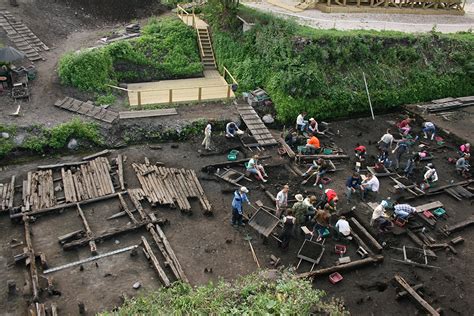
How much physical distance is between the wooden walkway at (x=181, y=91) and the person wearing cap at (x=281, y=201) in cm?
951

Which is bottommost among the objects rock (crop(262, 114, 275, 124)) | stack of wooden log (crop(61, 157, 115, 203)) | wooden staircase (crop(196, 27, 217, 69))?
stack of wooden log (crop(61, 157, 115, 203))

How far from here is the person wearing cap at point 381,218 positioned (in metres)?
16.9

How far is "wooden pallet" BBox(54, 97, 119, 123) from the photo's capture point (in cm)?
2227

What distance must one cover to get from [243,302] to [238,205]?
543 cm

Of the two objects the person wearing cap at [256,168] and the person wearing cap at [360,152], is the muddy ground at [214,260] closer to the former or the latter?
the person wearing cap at [256,168]

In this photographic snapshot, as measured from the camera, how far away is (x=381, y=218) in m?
17.2

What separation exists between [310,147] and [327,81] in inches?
239

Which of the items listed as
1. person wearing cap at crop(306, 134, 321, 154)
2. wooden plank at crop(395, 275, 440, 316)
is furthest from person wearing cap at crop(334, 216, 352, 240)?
person wearing cap at crop(306, 134, 321, 154)

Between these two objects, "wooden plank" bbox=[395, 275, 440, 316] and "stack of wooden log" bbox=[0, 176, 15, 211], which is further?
"stack of wooden log" bbox=[0, 176, 15, 211]

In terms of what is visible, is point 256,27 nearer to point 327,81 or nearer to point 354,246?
point 327,81

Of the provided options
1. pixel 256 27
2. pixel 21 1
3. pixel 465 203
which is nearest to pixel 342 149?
pixel 465 203

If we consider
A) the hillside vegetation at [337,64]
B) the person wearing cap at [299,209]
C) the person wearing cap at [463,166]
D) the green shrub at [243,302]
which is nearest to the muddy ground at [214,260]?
the person wearing cap at [299,209]

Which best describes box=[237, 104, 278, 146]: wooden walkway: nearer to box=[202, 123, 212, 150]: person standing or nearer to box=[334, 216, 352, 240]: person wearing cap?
box=[202, 123, 212, 150]: person standing

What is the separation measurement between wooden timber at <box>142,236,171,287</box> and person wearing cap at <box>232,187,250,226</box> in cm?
345
